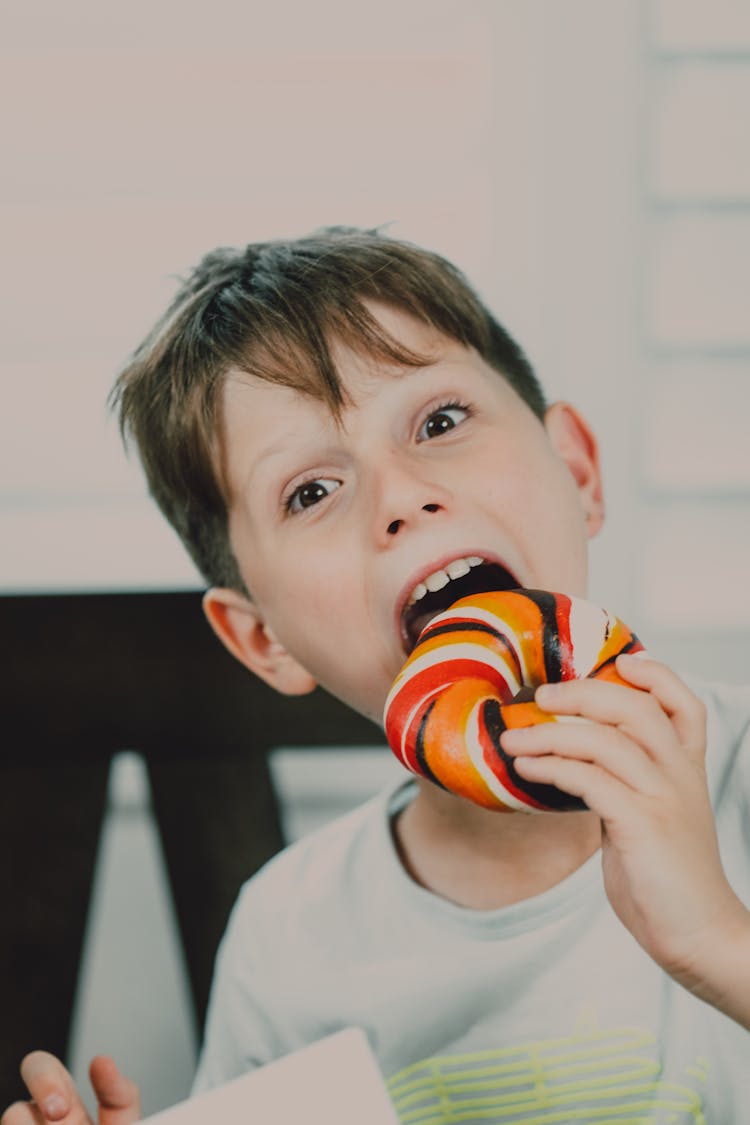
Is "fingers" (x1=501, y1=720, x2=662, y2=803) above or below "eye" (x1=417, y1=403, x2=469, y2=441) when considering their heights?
below

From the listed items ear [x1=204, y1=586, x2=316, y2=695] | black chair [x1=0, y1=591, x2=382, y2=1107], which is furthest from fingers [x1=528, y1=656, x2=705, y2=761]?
black chair [x1=0, y1=591, x2=382, y2=1107]

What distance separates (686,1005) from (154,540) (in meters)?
1.04

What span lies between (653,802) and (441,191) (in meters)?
1.11

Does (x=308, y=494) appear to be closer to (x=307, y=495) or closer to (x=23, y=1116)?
(x=307, y=495)

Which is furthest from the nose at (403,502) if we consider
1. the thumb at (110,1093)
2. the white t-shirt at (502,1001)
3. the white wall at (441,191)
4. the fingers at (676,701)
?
the white wall at (441,191)

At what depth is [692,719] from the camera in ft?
2.68

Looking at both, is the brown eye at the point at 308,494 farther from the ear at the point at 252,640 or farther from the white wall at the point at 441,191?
the white wall at the point at 441,191

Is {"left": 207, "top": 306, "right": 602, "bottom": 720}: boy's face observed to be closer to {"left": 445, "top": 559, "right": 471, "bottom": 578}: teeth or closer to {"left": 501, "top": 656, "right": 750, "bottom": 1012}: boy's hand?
{"left": 445, "top": 559, "right": 471, "bottom": 578}: teeth

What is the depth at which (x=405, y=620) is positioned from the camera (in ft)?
3.48

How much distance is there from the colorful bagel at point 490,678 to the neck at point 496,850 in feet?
0.91

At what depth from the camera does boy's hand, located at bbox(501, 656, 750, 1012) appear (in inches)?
30.4

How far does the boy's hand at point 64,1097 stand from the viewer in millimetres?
1005

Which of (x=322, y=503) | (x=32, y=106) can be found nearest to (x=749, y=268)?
(x=322, y=503)

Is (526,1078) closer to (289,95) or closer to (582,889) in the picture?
(582,889)
